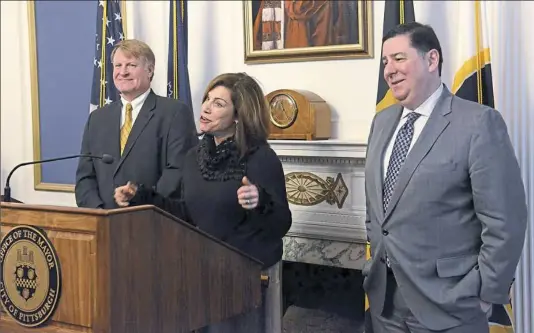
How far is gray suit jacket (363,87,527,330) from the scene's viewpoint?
2.19m

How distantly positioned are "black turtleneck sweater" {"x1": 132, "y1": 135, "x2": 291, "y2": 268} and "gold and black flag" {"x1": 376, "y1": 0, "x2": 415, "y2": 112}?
1.22 meters

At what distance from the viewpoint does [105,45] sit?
488cm

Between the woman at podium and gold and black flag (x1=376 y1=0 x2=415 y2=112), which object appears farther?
gold and black flag (x1=376 y1=0 x2=415 y2=112)

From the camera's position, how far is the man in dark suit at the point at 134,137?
9.86ft

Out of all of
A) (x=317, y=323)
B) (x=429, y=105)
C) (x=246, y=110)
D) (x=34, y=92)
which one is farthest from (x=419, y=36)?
(x=34, y=92)

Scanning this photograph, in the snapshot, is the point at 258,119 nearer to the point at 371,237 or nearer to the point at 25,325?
Result: the point at 371,237

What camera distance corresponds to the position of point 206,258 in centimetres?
237

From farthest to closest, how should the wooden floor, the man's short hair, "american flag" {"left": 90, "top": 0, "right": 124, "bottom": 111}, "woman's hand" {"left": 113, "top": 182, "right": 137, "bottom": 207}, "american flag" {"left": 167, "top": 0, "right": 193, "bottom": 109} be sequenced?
"american flag" {"left": 90, "top": 0, "right": 124, "bottom": 111}, "american flag" {"left": 167, "top": 0, "right": 193, "bottom": 109}, the wooden floor, "woman's hand" {"left": 113, "top": 182, "right": 137, "bottom": 207}, the man's short hair

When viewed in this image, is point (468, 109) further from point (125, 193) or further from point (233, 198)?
point (125, 193)

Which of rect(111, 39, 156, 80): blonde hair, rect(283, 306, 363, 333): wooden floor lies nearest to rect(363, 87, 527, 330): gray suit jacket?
rect(111, 39, 156, 80): blonde hair

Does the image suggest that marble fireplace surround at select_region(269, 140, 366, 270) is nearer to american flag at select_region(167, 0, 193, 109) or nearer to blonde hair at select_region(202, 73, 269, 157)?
american flag at select_region(167, 0, 193, 109)

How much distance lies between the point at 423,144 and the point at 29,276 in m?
1.29

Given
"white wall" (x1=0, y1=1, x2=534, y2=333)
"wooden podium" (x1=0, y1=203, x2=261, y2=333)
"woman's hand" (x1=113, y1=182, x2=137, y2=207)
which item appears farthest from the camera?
"white wall" (x1=0, y1=1, x2=534, y2=333)

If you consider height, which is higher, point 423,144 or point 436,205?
point 423,144
